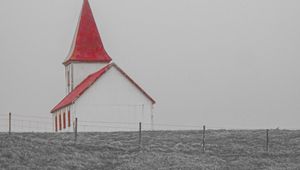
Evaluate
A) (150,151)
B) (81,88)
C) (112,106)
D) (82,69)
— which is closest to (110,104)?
(112,106)

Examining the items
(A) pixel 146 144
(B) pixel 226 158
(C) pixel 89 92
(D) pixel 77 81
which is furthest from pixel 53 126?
(B) pixel 226 158

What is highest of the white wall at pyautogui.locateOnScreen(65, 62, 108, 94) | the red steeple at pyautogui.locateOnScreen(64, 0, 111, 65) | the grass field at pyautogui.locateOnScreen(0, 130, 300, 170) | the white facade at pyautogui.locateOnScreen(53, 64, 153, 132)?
the red steeple at pyautogui.locateOnScreen(64, 0, 111, 65)

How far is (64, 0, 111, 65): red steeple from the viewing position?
229 ft

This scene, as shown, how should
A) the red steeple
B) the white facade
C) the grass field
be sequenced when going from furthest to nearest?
the red steeple → the white facade → the grass field

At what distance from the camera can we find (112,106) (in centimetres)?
6166

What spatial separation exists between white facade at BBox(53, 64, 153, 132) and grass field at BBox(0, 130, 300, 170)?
1120cm

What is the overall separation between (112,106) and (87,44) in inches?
403

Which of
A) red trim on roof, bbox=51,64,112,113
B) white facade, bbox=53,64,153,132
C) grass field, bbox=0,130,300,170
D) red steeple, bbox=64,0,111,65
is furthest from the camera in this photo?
red steeple, bbox=64,0,111,65

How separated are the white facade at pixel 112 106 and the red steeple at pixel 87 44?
771cm

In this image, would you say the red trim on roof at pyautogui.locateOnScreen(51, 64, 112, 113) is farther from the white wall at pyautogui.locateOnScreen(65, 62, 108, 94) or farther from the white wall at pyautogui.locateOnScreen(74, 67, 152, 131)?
the white wall at pyautogui.locateOnScreen(65, 62, 108, 94)

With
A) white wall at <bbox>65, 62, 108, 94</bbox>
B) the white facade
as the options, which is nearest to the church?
the white facade

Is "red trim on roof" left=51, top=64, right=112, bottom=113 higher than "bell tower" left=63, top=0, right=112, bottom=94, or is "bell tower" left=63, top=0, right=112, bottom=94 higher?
"bell tower" left=63, top=0, right=112, bottom=94

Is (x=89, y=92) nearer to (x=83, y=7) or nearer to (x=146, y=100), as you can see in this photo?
(x=146, y=100)

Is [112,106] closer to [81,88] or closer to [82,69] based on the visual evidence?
[81,88]
